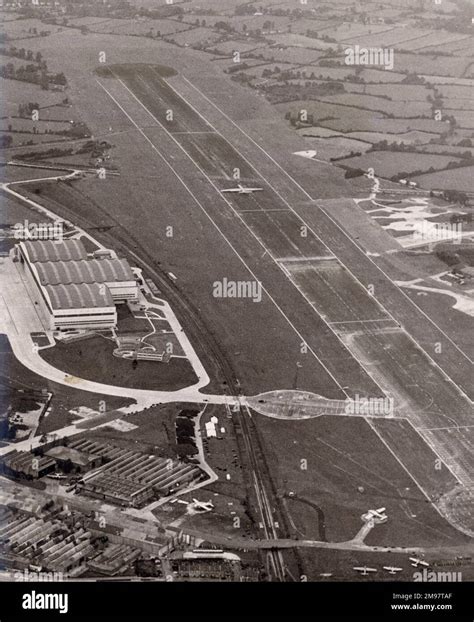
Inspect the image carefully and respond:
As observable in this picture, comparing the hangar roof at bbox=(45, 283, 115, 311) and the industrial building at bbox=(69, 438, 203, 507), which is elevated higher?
the hangar roof at bbox=(45, 283, 115, 311)

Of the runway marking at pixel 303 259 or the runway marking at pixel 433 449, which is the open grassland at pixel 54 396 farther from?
the runway marking at pixel 303 259

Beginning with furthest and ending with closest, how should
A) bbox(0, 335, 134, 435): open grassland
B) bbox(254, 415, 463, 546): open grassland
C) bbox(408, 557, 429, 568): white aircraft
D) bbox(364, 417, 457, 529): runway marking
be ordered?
bbox(0, 335, 134, 435): open grassland, bbox(364, 417, 457, 529): runway marking, bbox(254, 415, 463, 546): open grassland, bbox(408, 557, 429, 568): white aircraft

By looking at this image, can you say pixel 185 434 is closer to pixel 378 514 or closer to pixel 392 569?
pixel 378 514

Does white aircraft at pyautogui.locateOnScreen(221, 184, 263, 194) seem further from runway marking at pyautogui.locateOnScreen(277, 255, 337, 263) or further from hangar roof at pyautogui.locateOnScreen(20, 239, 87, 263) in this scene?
hangar roof at pyautogui.locateOnScreen(20, 239, 87, 263)

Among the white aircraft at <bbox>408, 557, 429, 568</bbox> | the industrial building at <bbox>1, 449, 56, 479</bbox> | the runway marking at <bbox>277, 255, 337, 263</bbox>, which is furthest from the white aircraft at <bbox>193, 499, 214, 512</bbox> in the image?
the runway marking at <bbox>277, 255, 337, 263</bbox>

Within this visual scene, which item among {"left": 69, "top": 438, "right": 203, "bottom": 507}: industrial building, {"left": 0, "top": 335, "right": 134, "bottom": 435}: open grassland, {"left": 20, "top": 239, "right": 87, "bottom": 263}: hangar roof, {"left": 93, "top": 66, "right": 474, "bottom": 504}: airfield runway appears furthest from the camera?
{"left": 20, "top": 239, "right": 87, "bottom": 263}: hangar roof

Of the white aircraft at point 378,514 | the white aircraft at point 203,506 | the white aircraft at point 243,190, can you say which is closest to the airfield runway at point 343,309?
the white aircraft at point 243,190

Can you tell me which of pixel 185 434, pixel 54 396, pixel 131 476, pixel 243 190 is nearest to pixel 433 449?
pixel 185 434

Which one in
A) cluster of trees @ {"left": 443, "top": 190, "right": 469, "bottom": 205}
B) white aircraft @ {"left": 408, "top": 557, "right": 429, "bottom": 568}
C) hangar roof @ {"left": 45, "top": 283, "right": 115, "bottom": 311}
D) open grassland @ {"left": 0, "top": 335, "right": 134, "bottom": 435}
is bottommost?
white aircraft @ {"left": 408, "top": 557, "right": 429, "bottom": 568}

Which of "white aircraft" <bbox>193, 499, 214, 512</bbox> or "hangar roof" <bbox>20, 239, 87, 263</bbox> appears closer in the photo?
"white aircraft" <bbox>193, 499, 214, 512</bbox>

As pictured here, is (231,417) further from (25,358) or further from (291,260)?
(291,260)
